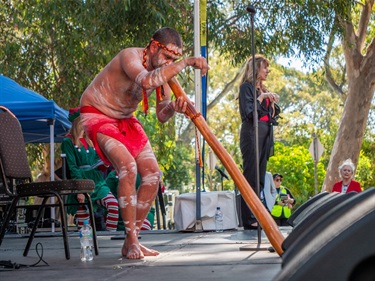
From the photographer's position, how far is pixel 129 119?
21.1 feet

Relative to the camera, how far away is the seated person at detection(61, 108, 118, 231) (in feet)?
37.3

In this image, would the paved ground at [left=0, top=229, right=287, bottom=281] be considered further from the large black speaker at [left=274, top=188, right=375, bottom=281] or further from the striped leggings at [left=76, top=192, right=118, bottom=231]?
the striped leggings at [left=76, top=192, right=118, bottom=231]

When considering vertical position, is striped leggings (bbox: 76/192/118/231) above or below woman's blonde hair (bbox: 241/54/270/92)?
below

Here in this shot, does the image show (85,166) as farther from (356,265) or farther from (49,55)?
(356,265)

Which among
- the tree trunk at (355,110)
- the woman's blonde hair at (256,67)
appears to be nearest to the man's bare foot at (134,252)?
the woman's blonde hair at (256,67)

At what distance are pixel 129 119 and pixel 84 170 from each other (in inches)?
213

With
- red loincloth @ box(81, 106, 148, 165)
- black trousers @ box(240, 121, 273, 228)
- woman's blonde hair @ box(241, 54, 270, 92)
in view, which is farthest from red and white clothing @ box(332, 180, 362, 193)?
red loincloth @ box(81, 106, 148, 165)

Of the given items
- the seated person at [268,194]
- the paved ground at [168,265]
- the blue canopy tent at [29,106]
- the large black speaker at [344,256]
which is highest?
the blue canopy tent at [29,106]

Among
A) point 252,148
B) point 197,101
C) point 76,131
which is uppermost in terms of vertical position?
point 197,101

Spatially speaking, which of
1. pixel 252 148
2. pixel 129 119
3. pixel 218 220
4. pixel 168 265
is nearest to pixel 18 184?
pixel 129 119

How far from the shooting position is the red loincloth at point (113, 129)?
6.20 meters

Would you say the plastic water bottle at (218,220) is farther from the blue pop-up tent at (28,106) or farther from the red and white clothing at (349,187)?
the blue pop-up tent at (28,106)

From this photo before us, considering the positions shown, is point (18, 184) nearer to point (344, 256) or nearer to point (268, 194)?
point (344, 256)

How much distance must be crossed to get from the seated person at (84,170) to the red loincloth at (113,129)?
15.8 feet
